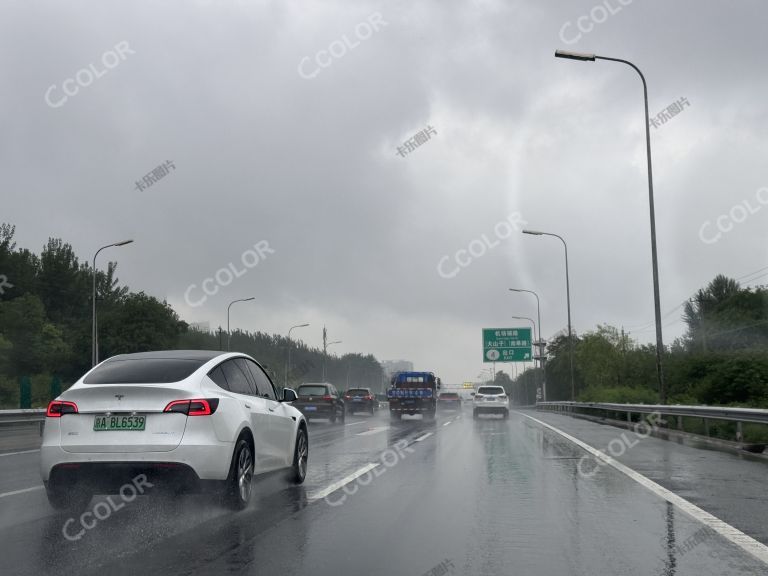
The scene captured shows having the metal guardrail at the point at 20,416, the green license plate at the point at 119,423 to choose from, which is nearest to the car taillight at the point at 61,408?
the green license plate at the point at 119,423

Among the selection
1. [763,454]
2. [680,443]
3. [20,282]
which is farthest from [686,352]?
[20,282]

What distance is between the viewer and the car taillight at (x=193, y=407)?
7523 millimetres

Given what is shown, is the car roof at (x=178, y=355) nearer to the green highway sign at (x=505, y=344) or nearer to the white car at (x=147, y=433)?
the white car at (x=147, y=433)

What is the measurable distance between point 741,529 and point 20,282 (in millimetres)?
99296

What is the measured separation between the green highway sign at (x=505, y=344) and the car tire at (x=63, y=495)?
190 feet

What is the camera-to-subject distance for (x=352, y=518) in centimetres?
791

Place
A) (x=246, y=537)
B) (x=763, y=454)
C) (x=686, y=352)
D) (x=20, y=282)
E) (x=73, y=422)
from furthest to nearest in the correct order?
(x=20, y=282) → (x=686, y=352) → (x=763, y=454) → (x=73, y=422) → (x=246, y=537)

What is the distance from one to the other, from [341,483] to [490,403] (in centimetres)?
2788

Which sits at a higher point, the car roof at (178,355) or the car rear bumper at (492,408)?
the car roof at (178,355)

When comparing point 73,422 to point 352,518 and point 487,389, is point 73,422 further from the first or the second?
point 487,389

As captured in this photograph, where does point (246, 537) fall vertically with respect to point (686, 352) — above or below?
below

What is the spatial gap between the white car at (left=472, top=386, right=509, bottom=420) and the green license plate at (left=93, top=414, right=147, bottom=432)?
30852 millimetres

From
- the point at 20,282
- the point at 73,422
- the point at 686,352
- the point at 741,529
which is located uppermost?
the point at 20,282

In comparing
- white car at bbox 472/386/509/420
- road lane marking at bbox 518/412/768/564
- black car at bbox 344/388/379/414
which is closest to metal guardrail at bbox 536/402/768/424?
road lane marking at bbox 518/412/768/564
